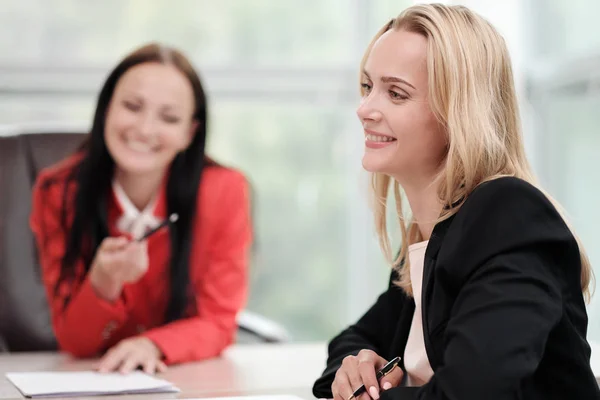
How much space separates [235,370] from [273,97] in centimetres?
182

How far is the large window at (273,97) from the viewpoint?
10.3 feet

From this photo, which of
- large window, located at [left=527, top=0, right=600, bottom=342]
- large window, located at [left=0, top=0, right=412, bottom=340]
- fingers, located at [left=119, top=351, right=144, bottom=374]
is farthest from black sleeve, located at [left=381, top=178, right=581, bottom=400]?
large window, located at [left=0, top=0, right=412, bottom=340]

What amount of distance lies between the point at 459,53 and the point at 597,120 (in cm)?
169

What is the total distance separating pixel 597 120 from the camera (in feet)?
8.79

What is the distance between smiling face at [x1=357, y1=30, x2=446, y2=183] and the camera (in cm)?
119

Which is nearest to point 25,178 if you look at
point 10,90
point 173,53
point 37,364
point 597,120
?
point 173,53

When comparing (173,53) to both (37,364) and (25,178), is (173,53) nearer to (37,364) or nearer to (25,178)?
(25,178)

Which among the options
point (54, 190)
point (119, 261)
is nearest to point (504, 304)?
point (119, 261)

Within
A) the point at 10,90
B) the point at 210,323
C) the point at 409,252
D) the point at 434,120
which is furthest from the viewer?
the point at 10,90

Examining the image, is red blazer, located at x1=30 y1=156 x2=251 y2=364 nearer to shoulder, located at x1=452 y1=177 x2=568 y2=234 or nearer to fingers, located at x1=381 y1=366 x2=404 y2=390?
fingers, located at x1=381 y1=366 x2=404 y2=390

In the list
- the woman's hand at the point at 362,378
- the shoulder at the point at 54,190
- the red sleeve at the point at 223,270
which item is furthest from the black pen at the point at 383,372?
the shoulder at the point at 54,190

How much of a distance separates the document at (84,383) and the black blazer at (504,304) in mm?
462

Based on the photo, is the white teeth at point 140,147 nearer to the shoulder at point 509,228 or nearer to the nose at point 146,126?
the nose at point 146,126

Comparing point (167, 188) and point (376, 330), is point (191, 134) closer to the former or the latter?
point (167, 188)
